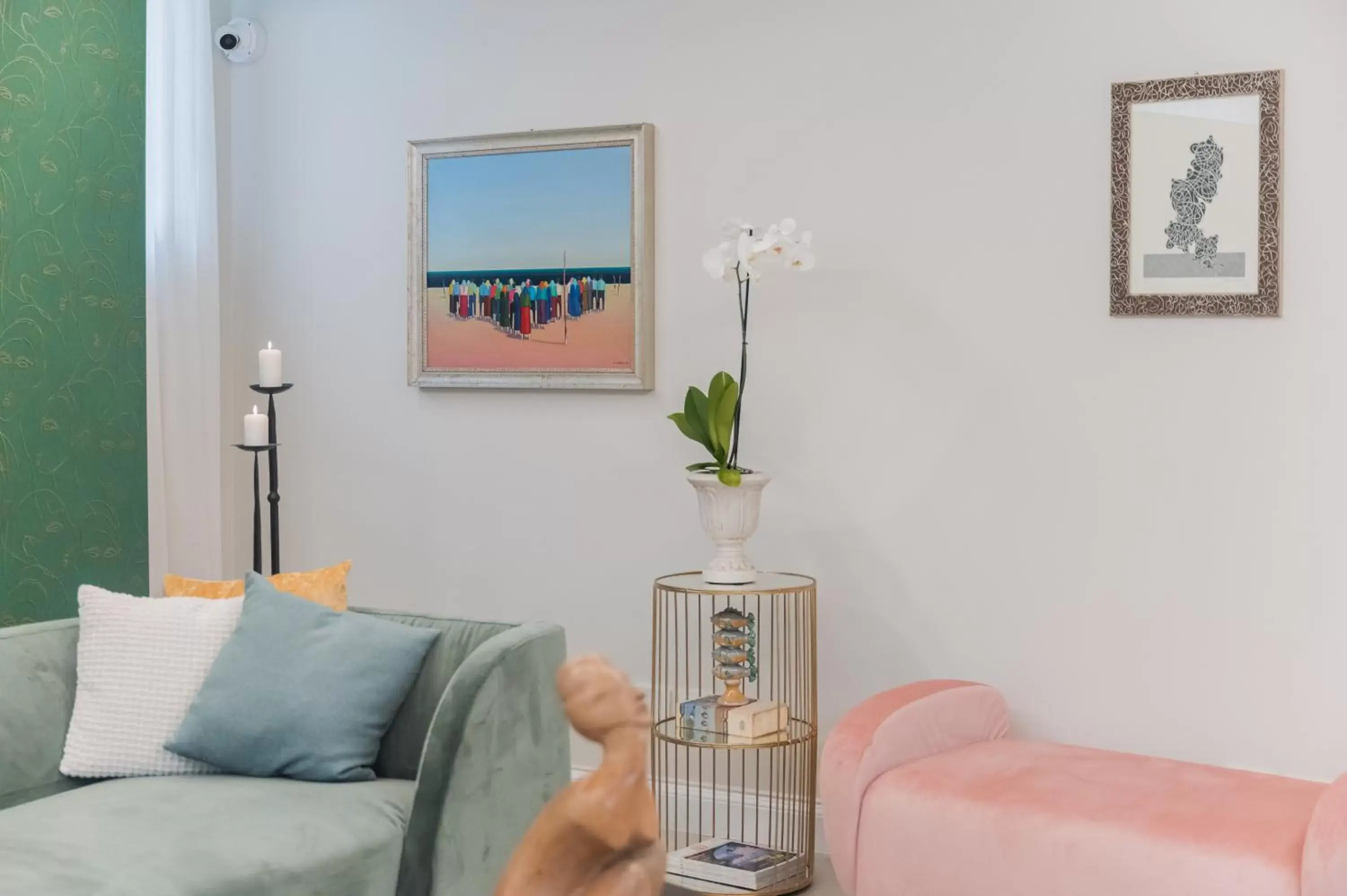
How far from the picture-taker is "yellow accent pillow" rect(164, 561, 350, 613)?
2951 millimetres

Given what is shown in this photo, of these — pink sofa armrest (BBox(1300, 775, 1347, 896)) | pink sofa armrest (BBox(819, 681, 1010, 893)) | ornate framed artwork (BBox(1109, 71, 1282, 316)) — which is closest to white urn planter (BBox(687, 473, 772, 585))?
pink sofa armrest (BBox(819, 681, 1010, 893))

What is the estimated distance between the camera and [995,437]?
335 cm

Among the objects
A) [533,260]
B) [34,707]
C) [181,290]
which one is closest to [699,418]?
[533,260]

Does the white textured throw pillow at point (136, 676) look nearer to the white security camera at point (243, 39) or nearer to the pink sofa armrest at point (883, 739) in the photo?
the pink sofa armrest at point (883, 739)

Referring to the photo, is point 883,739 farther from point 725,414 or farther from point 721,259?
point 721,259

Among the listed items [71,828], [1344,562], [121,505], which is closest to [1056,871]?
[1344,562]

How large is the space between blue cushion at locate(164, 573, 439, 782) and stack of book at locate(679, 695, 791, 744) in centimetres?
80

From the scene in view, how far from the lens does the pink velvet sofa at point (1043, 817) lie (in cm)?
238

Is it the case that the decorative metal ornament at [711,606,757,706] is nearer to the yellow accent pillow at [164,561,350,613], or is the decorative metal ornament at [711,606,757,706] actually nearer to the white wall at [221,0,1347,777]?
the white wall at [221,0,1347,777]

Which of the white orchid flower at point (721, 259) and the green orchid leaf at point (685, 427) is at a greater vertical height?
the white orchid flower at point (721, 259)

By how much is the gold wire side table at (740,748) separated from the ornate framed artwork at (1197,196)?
3.57 ft

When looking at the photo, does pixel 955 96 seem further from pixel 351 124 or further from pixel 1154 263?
pixel 351 124

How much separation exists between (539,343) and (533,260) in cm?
23

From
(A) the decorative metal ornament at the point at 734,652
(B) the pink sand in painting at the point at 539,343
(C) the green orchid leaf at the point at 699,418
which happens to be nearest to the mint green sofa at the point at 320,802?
(A) the decorative metal ornament at the point at 734,652
